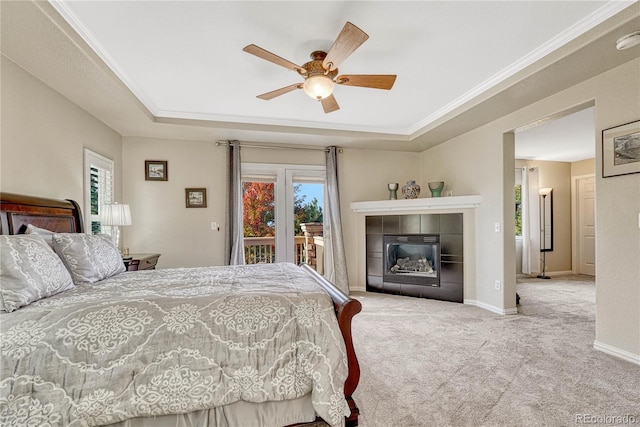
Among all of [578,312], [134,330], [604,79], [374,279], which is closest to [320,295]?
[134,330]

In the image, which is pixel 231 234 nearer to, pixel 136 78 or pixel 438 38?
pixel 136 78

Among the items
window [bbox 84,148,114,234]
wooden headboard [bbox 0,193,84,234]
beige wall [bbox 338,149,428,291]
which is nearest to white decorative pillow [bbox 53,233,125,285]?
wooden headboard [bbox 0,193,84,234]

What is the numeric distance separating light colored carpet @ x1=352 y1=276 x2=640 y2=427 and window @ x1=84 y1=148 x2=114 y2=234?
3.31 m

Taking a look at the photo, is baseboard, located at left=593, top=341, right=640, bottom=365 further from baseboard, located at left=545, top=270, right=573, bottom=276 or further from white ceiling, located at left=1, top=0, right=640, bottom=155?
baseboard, located at left=545, top=270, right=573, bottom=276

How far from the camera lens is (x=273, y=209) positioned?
4.97m

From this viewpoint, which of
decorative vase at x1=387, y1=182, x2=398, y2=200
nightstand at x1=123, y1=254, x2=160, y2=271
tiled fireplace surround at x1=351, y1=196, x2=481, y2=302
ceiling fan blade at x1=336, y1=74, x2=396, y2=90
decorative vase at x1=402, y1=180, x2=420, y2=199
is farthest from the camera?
decorative vase at x1=387, y1=182, x2=398, y2=200

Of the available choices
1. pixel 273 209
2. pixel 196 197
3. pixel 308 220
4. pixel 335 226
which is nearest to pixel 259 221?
pixel 273 209

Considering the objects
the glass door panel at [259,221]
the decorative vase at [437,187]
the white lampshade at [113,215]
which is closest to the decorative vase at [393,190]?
the decorative vase at [437,187]

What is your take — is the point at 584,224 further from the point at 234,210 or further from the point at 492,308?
the point at 234,210

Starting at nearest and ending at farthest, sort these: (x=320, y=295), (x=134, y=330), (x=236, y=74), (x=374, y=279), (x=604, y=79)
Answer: (x=134, y=330) < (x=320, y=295) < (x=604, y=79) < (x=236, y=74) < (x=374, y=279)

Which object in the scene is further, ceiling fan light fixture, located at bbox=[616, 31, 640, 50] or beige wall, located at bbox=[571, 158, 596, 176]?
beige wall, located at bbox=[571, 158, 596, 176]

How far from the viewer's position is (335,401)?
4.87ft

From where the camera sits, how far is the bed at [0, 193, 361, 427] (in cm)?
131

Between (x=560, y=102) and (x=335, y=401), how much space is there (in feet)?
11.4
